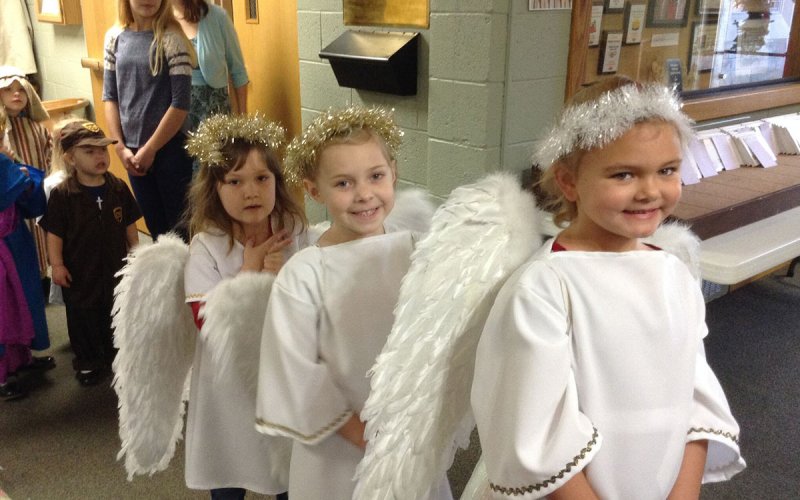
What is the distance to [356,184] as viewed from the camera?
114 cm

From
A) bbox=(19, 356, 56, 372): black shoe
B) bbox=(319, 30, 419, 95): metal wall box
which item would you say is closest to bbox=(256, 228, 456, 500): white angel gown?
bbox=(319, 30, 419, 95): metal wall box

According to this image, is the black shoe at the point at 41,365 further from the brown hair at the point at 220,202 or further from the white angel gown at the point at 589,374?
the white angel gown at the point at 589,374

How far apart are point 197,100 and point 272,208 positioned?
1556mm

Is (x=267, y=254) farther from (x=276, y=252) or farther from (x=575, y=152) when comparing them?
(x=575, y=152)

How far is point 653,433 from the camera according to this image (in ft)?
3.20

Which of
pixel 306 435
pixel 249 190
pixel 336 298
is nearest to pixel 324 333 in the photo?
pixel 336 298

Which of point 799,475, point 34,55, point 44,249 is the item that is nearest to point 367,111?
point 799,475

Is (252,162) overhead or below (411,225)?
overhead

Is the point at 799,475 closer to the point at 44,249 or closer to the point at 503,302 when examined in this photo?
the point at 503,302

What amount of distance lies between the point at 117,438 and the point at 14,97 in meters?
1.60

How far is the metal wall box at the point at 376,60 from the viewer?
2312mm

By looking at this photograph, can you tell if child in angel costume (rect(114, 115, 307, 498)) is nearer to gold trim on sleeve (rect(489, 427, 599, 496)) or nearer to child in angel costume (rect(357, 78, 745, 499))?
child in angel costume (rect(357, 78, 745, 499))

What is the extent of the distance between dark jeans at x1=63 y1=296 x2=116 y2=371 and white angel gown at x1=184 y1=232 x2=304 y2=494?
1.38 meters

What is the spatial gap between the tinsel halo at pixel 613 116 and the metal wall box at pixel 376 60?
1421mm
